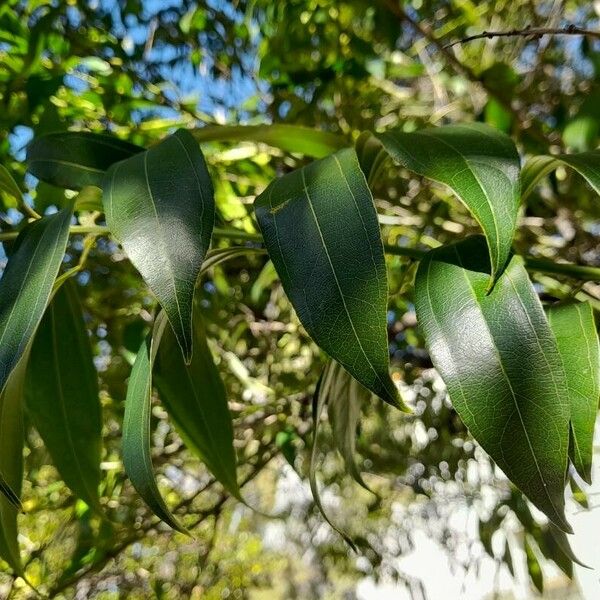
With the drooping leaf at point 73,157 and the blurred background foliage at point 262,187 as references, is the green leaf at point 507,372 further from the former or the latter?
the blurred background foliage at point 262,187

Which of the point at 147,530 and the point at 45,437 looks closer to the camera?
the point at 45,437

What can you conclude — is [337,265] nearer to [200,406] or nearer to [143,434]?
[143,434]

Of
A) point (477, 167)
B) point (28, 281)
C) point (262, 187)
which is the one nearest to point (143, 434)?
point (28, 281)

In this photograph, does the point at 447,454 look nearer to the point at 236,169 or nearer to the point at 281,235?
the point at 236,169

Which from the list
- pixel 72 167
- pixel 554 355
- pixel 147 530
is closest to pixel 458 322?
pixel 554 355

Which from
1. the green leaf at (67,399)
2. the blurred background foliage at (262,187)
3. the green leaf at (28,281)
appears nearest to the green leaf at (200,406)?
the green leaf at (67,399)
